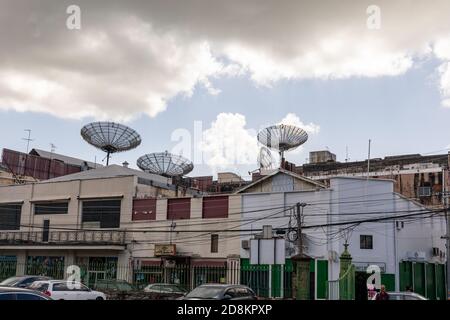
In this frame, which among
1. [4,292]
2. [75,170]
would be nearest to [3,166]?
[75,170]

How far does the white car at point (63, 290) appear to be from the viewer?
19984 mm

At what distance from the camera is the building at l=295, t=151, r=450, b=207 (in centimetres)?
5164

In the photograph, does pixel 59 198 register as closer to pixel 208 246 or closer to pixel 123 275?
pixel 123 275

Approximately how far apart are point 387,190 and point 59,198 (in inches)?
1069

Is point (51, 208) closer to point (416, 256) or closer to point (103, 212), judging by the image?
point (103, 212)

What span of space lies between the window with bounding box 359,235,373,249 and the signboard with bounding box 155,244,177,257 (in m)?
13.2

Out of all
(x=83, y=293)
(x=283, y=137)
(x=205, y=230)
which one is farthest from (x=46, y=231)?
(x=83, y=293)

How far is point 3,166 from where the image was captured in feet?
210

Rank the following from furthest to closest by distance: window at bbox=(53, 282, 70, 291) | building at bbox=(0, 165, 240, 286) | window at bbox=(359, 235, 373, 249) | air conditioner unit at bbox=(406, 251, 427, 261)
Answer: building at bbox=(0, 165, 240, 286) → air conditioner unit at bbox=(406, 251, 427, 261) → window at bbox=(359, 235, 373, 249) → window at bbox=(53, 282, 70, 291)

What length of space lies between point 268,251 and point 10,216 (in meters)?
39.6

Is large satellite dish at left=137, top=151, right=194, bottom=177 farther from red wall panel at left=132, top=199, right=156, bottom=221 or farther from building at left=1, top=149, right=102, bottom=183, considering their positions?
building at left=1, top=149, right=102, bottom=183

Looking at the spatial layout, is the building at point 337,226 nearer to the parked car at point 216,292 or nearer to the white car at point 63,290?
the white car at point 63,290

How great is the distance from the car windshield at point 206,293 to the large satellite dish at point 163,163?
37455mm

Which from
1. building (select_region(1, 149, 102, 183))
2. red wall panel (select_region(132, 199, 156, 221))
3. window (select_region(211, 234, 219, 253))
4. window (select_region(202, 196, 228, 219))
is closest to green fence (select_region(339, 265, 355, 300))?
window (select_region(211, 234, 219, 253))
